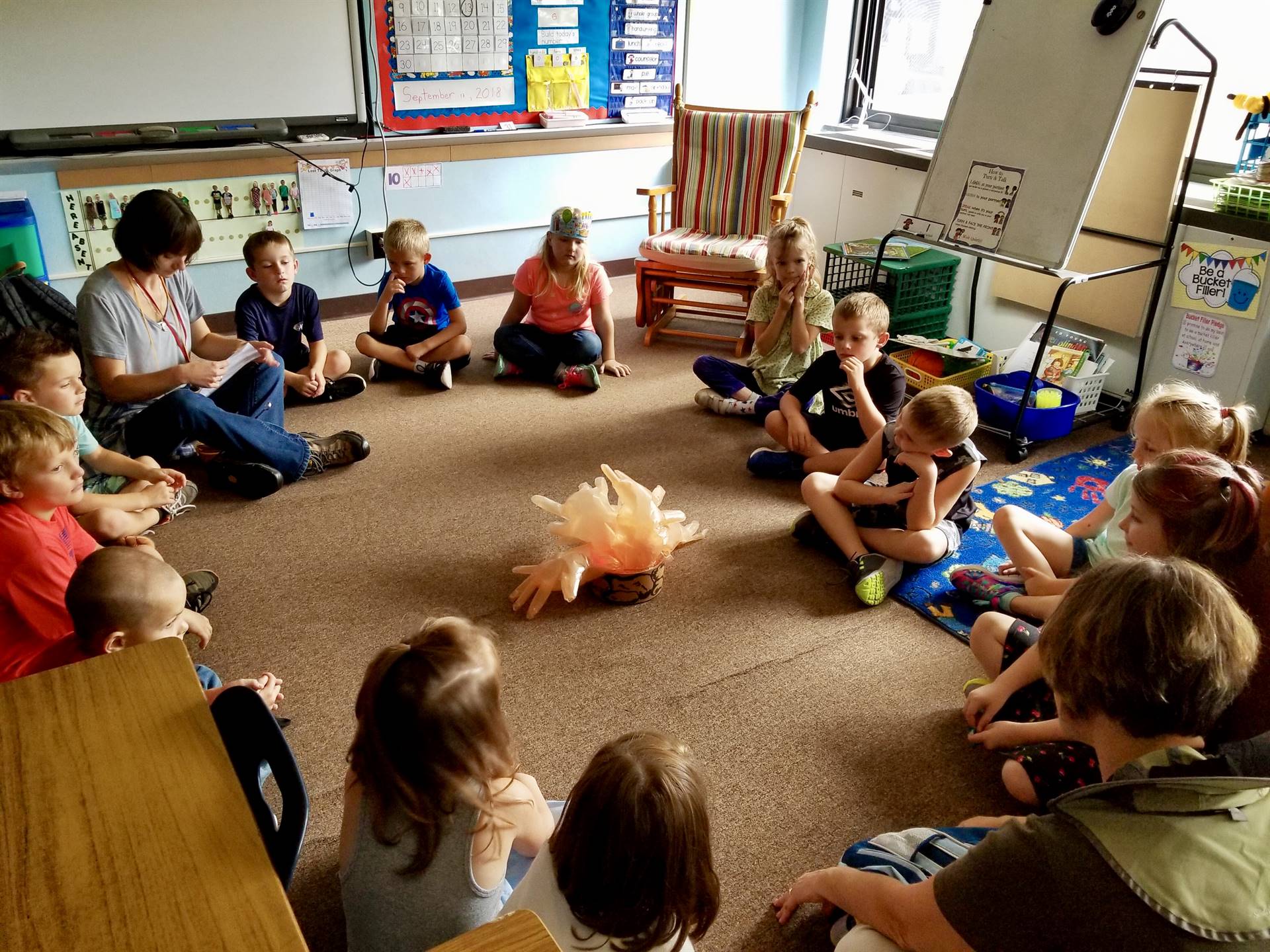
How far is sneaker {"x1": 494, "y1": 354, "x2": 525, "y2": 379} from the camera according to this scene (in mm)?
3891

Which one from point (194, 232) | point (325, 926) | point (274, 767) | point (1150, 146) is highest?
point (1150, 146)

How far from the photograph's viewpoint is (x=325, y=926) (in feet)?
5.11

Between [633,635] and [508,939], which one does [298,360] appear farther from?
[508,939]

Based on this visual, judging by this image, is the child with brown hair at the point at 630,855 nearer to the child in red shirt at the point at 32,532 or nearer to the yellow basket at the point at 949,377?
the child in red shirt at the point at 32,532

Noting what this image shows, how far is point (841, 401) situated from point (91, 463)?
7.06 ft

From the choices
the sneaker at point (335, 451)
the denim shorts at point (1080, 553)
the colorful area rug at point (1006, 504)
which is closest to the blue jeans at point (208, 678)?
the sneaker at point (335, 451)

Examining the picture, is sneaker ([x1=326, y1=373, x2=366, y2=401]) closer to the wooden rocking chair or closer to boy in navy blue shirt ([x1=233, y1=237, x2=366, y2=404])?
boy in navy blue shirt ([x1=233, y1=237, x2=366, y2=404])

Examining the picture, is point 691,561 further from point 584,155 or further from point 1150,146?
point 584,155

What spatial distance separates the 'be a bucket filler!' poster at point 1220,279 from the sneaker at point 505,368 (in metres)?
2.47

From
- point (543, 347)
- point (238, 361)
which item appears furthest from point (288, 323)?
point (543, 347)

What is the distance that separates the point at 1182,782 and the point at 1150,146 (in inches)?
121

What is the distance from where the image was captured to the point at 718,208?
175 inches

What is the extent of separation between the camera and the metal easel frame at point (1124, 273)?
10.1ft

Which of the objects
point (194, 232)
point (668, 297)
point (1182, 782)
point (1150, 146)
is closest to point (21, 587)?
point (194, 232)
